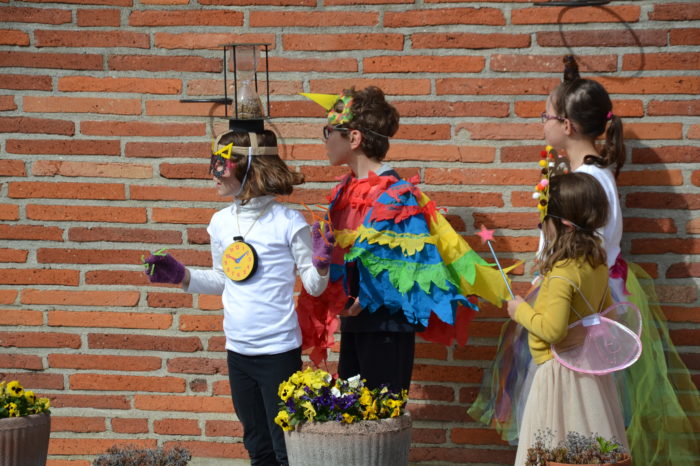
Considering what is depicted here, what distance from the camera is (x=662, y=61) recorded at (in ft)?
13.7

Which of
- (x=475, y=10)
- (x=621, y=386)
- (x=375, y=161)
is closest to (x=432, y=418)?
(x=621, y=386)

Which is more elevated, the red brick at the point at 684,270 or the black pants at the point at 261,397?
the red brick at the point at 684,270

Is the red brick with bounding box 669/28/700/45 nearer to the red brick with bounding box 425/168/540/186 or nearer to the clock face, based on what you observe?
the red brick with bounding box 425/168/540/186

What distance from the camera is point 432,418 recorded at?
4.42 metres

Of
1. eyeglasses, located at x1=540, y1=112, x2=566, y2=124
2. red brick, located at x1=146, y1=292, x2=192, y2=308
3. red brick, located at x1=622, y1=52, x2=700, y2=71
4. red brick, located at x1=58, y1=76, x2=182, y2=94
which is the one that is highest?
red brick, located at x1=622, y1=52, x2=700, y2=71

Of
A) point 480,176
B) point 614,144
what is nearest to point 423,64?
point 480,176

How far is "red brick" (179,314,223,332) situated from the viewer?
14.6ft

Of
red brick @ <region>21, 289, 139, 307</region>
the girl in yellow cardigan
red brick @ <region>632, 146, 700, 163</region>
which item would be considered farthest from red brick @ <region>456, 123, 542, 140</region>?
red brick @ <region>21, 289, 139, 307</region>

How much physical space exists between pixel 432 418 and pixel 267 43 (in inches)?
81.1

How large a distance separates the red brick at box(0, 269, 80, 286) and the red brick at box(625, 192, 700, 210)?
2.83 metres

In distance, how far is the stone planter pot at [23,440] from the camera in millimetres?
3465

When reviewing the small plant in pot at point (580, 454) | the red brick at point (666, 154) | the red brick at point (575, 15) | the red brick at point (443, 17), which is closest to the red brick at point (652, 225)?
the red brick at point (666, 154)

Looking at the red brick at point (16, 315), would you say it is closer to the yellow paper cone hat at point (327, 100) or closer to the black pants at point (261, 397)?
the black pants at point (261, 397)

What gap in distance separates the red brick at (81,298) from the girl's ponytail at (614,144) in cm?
242
